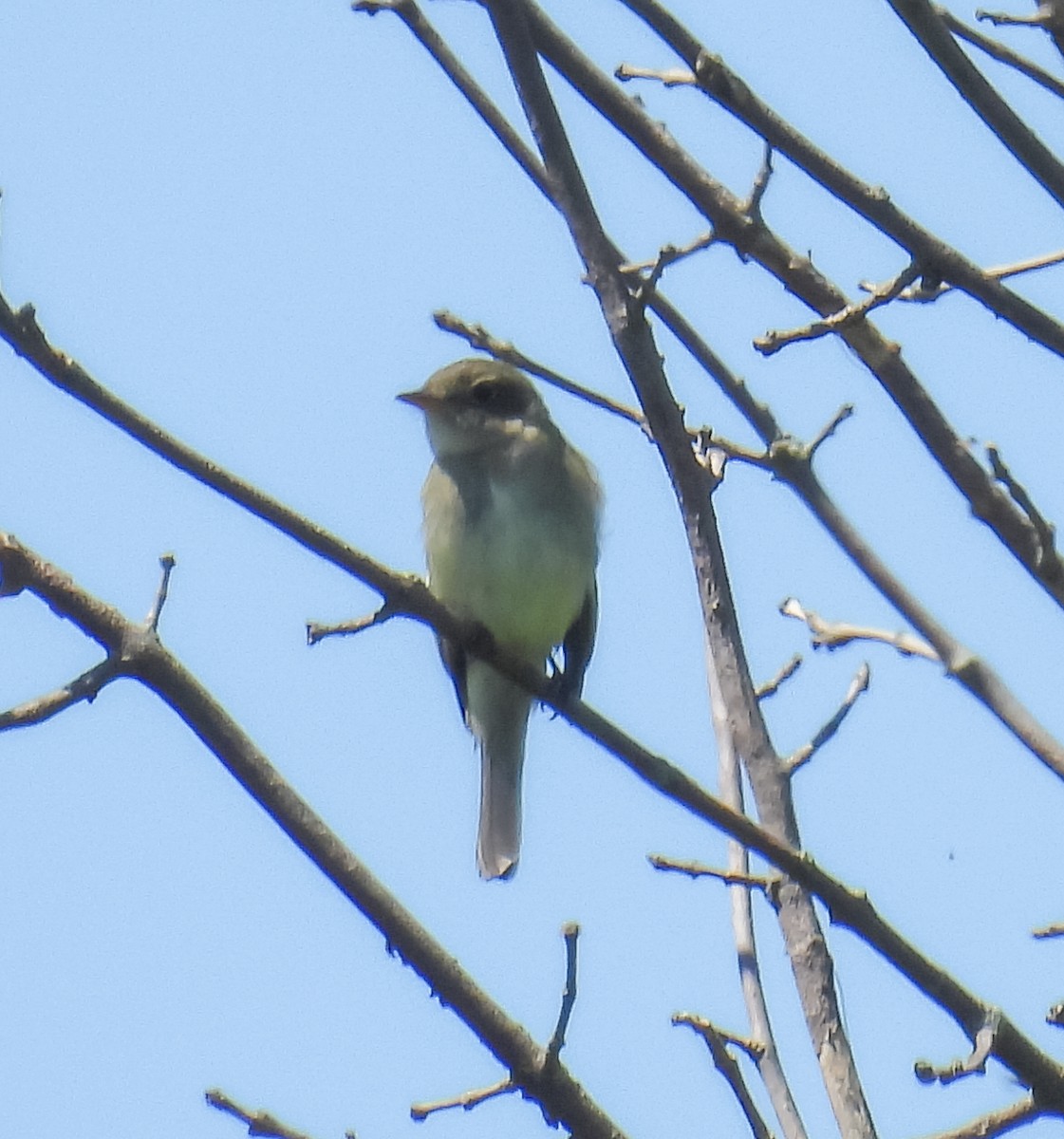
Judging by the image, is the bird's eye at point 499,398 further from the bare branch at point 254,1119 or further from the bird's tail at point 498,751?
the bare branch at point 254,1119

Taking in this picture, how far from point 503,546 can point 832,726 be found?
6.51 ft

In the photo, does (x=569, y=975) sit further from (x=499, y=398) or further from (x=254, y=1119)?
(x=499, y=398)

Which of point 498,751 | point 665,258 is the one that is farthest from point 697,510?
point 498,751

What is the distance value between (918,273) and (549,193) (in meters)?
1.00

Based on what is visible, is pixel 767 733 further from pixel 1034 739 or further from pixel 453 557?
pixel 453 557

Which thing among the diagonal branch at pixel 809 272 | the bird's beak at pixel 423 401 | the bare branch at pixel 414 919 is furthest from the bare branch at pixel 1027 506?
the bird's beak at pixel 423 401

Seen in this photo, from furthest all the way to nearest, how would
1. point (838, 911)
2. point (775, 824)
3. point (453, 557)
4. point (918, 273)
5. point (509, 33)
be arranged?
point (453, 557) < point (509, 33) < point (775, 824) < point (918, 273) < point (838, 911)

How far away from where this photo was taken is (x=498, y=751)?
6.14m

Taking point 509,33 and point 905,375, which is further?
point 509,33

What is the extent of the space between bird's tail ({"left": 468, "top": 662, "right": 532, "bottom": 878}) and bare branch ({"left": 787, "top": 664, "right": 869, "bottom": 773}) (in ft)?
6.56

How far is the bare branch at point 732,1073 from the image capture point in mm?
2948

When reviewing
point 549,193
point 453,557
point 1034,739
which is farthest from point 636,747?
point 453,557

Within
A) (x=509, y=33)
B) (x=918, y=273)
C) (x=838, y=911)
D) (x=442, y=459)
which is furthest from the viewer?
(x=442, y=459)

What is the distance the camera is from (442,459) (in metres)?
6.03
